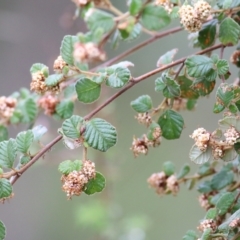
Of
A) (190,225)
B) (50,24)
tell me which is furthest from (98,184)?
(50,24)

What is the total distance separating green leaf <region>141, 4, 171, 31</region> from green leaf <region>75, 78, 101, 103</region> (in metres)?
0.10

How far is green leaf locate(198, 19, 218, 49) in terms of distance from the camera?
0.48 m

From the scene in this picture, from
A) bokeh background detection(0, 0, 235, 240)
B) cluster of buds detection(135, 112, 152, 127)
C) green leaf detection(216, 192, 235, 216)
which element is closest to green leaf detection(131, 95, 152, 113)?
cluster of buds detection(135, 112, 152, 127)

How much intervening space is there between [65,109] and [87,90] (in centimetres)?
11

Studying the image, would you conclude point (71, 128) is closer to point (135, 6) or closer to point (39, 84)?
point (39, 84)

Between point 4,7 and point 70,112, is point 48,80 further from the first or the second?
point 4,7

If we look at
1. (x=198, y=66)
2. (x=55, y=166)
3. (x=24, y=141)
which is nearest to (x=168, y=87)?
(x=198, y=66)

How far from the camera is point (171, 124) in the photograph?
0.46 m

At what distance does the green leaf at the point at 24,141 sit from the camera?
0.42 metres

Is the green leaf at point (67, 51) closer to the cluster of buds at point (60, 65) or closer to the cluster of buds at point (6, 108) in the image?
the cluster of buds at point (60, 65)

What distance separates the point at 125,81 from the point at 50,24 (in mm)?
1226

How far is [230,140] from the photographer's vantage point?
0.39 meters

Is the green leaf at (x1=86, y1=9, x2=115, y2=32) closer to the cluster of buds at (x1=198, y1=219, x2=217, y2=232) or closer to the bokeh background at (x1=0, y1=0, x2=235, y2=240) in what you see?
the cluster of buds at (x1=198, y1=219, x2=217, y2=232)

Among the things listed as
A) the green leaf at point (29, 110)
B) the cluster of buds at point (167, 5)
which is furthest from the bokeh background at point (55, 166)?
the cluster of buds at point (167, 5)
